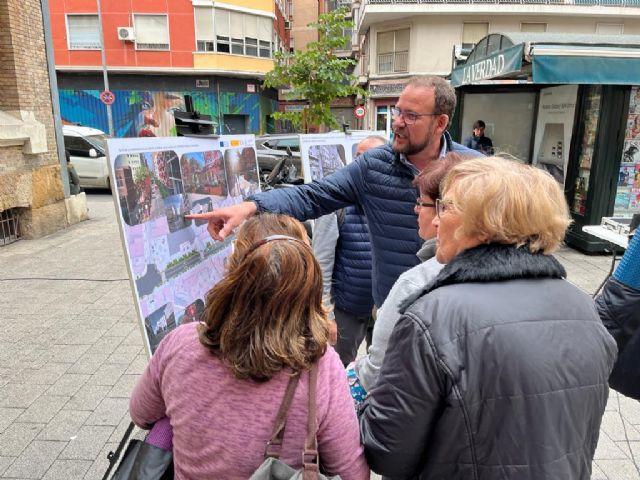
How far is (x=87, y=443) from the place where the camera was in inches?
113

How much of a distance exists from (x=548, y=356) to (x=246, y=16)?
2681 cm

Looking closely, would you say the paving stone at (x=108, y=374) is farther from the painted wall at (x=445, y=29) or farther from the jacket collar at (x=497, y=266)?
the painted wall at (x=445, y=29)

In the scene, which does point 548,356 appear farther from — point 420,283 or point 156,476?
point 156,476

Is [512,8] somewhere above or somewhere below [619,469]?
above

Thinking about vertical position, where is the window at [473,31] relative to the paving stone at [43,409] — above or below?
above

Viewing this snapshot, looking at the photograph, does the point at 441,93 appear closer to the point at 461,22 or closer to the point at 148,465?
the point at 148,465

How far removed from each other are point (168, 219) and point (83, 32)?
2588 centimetres

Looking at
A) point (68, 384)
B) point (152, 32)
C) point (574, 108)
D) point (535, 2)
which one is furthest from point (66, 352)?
point (535, 2)

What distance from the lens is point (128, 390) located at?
3.47 metres

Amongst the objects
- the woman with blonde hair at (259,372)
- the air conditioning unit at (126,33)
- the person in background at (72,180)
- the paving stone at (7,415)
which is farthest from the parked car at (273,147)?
the woman with blonde hair at (259,372)

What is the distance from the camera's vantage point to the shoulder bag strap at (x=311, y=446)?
3.83ft

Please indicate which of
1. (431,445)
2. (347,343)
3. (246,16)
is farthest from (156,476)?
(246,16)

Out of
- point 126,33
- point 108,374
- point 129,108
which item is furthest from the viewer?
point 129,108

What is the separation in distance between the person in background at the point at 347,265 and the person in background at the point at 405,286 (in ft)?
3.52
